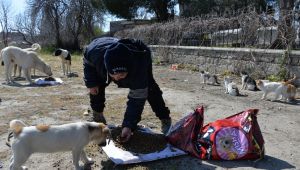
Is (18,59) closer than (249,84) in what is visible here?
No

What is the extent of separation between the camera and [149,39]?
19.0 metres

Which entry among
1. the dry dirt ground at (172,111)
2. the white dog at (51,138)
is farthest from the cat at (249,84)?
the white dog at (51,138)

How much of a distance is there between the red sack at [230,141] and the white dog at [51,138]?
3.68 feet

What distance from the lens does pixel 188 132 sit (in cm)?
470

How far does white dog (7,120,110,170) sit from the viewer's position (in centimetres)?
385

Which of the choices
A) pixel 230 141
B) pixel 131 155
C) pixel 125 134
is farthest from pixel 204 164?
pixel 125 134

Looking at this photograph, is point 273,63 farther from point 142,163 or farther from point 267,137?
point 142,163

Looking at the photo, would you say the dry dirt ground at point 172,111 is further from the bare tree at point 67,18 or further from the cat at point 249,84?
the bare tree at point 67,18

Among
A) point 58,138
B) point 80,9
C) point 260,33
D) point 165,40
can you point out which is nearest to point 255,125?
point 58,138

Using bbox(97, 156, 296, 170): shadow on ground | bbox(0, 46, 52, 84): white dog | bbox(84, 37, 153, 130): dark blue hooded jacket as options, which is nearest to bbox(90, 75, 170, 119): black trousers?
bbox(84, 37, 153, 130): dark blue hooded jacket

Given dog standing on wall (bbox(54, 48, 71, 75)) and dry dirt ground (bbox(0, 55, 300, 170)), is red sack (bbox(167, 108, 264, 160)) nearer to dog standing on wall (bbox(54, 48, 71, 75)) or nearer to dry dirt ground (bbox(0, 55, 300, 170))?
dry dirt ground (bbox(0, 55, 300, 170))

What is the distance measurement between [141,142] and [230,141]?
3.59ft

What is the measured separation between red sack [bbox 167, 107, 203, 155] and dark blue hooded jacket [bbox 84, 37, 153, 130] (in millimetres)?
591

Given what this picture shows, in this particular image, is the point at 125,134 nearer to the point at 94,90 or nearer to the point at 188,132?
the point at 188,132
